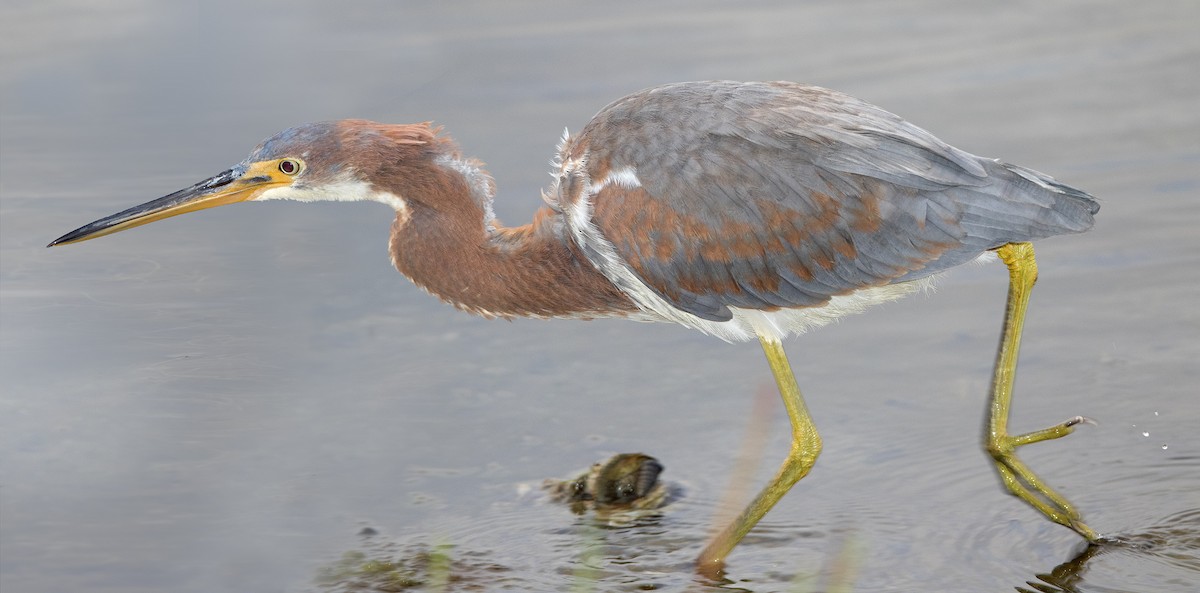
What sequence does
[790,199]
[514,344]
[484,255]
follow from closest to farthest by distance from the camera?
[790,199] → [484,255] → [514,344]

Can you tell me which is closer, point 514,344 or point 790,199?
point 790,199

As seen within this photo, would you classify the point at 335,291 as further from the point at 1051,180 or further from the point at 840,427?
the point at 1051,180

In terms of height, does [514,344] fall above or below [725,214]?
below

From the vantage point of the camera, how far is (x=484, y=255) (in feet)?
18.0

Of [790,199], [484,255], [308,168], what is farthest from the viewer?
[484,255]

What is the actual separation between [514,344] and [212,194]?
5.18ft

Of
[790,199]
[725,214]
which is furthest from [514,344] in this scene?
[790,199]

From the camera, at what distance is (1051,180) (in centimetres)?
502

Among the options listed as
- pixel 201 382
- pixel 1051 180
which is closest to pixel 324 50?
→ pixel 201 382

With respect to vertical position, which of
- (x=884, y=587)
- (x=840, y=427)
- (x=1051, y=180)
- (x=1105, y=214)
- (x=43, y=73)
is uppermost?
(x=43, y=73)

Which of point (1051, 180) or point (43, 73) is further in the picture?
point (43, 73)

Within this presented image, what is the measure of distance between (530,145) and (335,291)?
1.49 metres

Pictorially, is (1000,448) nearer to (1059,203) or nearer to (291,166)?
(1059,203)

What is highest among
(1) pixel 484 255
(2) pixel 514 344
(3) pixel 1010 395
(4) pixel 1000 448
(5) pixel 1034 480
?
(1) pixel 484 255
